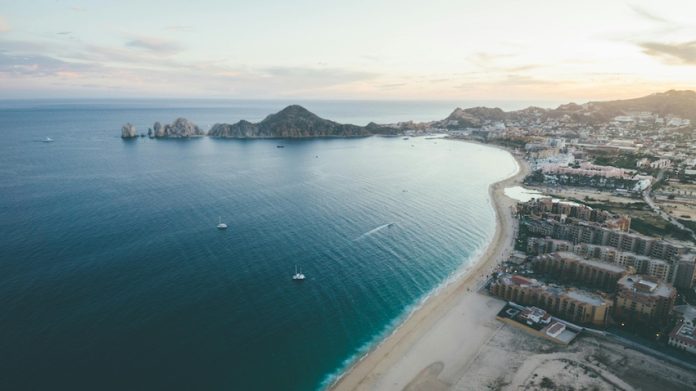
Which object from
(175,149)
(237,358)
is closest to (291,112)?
(175,149)

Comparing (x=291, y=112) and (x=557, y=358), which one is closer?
(x=557, y=358)

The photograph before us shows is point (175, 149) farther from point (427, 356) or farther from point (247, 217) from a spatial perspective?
point (427, 356)

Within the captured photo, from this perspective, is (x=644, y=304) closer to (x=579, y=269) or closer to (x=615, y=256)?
(x=579, y=269)

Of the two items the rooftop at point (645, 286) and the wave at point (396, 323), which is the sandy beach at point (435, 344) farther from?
the rooftop at point (645, 286)

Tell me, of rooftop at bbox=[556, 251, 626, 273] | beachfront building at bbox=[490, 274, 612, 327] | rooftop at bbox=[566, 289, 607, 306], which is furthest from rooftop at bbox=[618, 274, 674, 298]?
beachfront building at bbox=[490, 274, 612, 327]

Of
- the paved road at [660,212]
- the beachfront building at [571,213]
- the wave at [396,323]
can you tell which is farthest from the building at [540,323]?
the paved road at [660,212]

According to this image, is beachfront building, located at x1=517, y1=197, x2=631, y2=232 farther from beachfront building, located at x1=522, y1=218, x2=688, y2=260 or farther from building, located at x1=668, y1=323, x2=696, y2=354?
building, located at x1=668, y1=323, x2=696, y2=354

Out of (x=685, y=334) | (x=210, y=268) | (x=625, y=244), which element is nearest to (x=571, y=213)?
(x=625, y=244)
